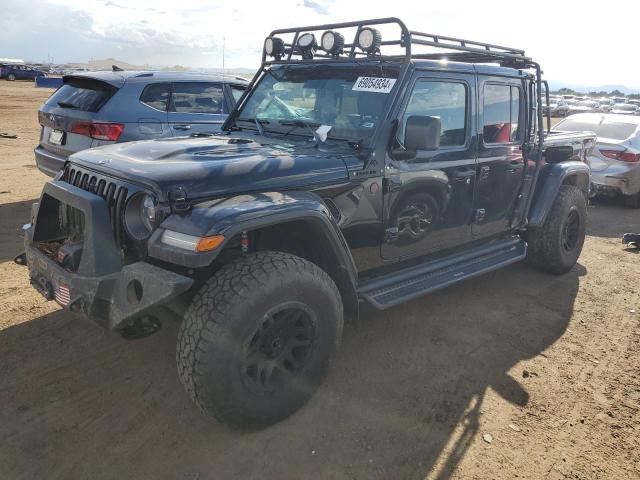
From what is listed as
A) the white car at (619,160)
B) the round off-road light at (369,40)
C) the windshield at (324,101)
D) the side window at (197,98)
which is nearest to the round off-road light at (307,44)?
the windshield at (324,101)

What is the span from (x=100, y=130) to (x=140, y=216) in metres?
3.45

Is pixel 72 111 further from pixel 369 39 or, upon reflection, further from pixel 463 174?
pixel 463 174

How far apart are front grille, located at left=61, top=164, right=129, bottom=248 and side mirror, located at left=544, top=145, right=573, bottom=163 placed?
3945 millimetres

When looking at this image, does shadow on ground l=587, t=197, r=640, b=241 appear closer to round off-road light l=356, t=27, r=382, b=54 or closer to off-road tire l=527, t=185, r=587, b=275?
off-road tire l=527, t=185, r=587, b=275

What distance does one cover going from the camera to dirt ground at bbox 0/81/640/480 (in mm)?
2586

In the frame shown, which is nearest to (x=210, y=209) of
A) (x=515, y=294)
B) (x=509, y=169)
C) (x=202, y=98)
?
(x=509, y=169)

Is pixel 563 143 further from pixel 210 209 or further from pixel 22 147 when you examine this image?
pixel 22 147

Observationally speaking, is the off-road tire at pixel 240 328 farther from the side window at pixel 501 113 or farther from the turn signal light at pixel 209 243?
the side window at pixel 501 113

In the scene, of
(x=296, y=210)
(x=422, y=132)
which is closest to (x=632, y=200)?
(x=422, y=132)

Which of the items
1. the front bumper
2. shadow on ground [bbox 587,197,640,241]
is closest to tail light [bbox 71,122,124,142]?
the front bumper

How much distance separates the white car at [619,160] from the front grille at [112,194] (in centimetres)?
738

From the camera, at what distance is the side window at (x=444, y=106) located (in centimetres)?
352

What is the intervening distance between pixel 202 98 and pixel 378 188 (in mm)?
4134

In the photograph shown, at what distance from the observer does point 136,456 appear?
2.58 m
